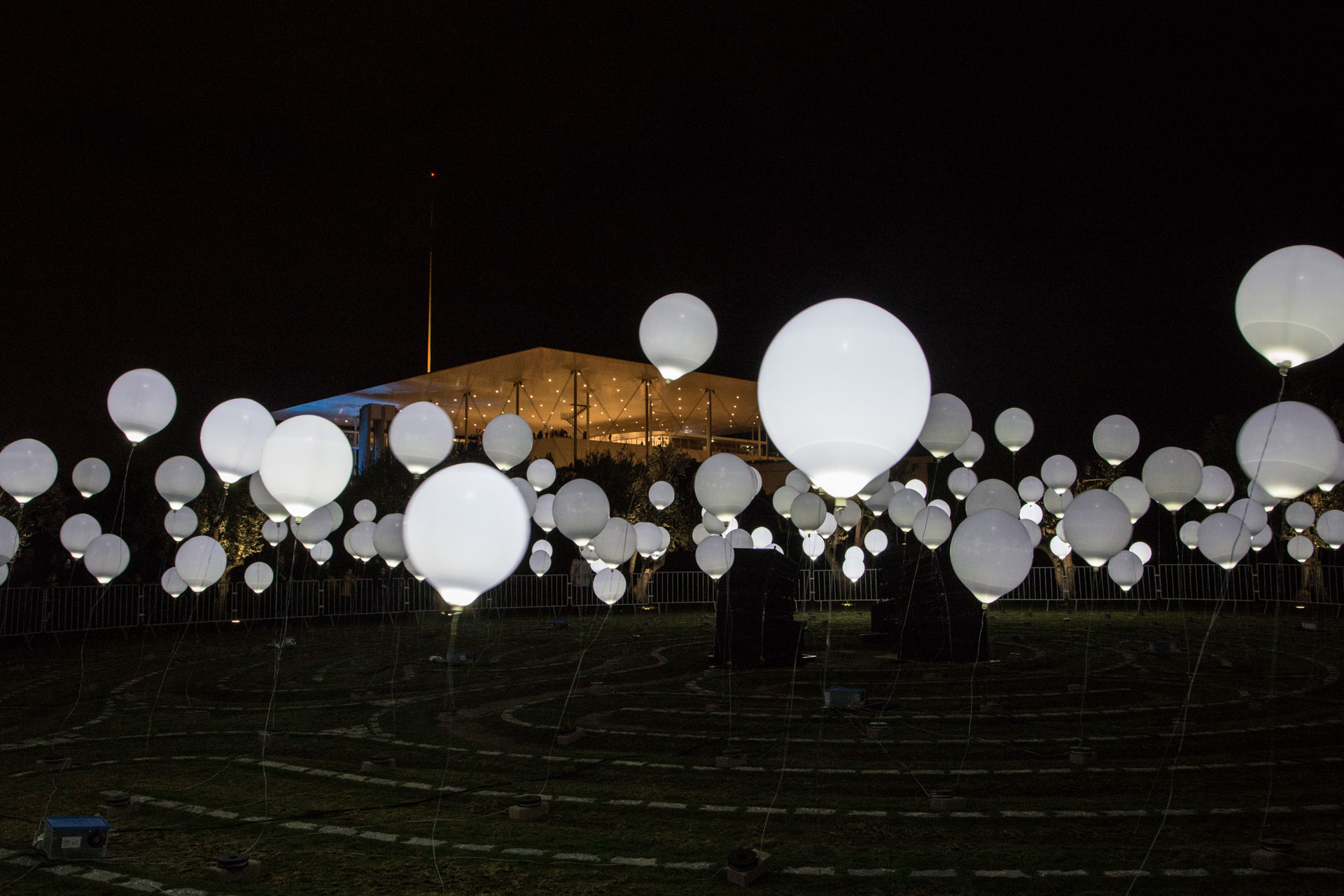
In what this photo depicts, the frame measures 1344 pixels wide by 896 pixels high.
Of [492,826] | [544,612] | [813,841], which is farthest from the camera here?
[544,612]

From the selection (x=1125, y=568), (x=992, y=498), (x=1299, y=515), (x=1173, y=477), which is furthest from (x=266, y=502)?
(x=1299, y=515)

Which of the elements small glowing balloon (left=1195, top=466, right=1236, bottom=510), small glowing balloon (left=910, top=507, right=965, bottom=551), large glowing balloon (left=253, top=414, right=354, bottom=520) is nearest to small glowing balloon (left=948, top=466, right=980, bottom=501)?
small glowing balloon (left=910, top=507, right=965, bottom=551)

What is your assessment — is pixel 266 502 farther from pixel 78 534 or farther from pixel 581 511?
pixel 78 534

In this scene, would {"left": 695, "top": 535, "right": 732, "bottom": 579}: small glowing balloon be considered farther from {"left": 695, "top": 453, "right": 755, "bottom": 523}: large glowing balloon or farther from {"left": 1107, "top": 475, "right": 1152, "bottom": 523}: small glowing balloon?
{"left": 1107, "top": 475, "right": 1152, "bottom": 523}: small glowing balloon

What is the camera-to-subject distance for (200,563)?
48.3ft

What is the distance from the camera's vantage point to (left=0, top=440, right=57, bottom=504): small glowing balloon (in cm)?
1371

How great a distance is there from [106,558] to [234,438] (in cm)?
888

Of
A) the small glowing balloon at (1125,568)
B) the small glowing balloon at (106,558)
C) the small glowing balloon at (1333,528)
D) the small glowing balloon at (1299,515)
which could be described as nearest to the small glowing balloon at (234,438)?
the small glowing balloon at (106,558)

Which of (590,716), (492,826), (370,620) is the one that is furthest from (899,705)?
(370,620)

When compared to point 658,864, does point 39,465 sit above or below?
above

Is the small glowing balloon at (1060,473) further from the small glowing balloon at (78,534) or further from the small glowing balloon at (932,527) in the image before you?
the small glowing balloon at (78,534)

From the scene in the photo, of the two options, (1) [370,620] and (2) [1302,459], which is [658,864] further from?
(1) [370,620]

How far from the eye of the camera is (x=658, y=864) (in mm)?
6180

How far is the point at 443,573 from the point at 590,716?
19.9 ft
